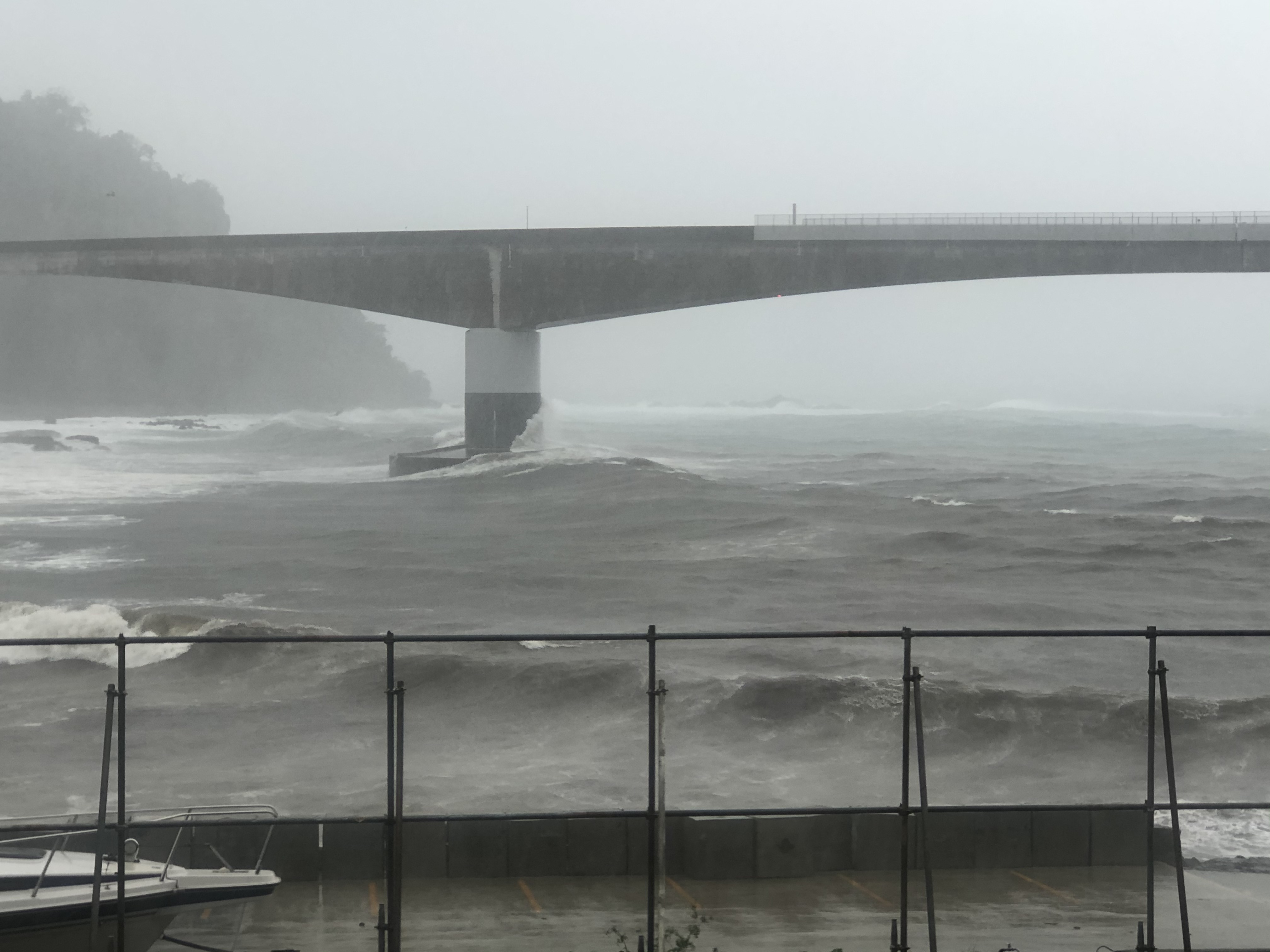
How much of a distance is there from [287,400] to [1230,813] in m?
152

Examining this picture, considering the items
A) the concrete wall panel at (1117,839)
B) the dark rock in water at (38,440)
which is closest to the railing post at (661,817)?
the concrete wall panel at (1117,839)

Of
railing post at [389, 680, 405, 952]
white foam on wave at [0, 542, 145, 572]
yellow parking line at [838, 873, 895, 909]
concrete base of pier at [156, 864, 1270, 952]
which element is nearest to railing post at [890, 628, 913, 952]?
railing post at [389, 680, 405, 952]

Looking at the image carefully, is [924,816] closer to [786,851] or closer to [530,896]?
[530,896]

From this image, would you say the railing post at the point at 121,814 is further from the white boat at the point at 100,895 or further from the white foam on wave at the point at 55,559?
the white foam on wave at the point at 55,559

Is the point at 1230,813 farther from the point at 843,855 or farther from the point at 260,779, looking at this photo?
the point at 260,779

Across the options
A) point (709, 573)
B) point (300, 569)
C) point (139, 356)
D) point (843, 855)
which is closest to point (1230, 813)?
point (843, 855)

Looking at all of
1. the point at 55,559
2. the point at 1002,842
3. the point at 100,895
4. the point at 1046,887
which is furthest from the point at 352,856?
the point at 55,559

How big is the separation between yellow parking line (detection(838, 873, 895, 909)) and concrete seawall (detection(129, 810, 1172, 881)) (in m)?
0.09

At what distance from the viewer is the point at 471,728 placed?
65.5ft

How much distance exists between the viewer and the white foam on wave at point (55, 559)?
40.3m

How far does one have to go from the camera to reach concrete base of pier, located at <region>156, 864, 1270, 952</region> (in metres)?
7.80

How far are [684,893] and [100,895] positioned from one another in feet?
14.7

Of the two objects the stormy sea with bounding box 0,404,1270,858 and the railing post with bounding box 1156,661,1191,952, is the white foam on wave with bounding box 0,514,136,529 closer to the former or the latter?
the stormy sea with bounding box 0,404,1270,858

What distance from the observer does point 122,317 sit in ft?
461
